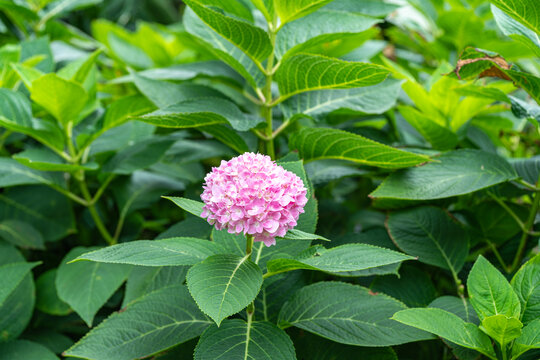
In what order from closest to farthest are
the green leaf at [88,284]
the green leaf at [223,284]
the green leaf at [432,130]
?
the green leaf at [223,284] → the green leaf at [88,284] → the green leaf at [432,130]

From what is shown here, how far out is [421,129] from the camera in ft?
4.01

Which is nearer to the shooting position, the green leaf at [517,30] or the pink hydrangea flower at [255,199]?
the pink hydrangea flower at [255,199]

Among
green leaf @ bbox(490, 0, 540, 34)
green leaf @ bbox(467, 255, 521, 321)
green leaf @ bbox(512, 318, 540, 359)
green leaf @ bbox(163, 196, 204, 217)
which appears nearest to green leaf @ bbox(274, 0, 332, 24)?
green leaf @ bbox(490, 0, 540, 34)

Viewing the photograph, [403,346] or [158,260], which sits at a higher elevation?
[158,260]

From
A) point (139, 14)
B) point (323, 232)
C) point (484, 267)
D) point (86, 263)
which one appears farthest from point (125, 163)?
point (139, 14)

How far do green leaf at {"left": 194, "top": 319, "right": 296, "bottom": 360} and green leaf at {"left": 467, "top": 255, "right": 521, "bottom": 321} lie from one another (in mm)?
331

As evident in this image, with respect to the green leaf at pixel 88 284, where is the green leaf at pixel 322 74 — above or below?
above

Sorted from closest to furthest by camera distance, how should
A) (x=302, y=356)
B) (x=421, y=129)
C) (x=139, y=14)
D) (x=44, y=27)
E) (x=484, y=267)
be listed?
(x=484, y=267) < (x=302, y=356) < (x=421, y=129) < (x=44, y=27) < (x=139, y=14)

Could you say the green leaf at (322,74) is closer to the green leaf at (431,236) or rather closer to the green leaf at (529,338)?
the green leaf at (431,236)

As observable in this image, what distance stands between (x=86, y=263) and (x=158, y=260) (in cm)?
48

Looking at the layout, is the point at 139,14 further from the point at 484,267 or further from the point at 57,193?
the point at 484,267

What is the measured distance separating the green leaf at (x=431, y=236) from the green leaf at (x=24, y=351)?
0.79 metres

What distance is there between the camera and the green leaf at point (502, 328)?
75 cm

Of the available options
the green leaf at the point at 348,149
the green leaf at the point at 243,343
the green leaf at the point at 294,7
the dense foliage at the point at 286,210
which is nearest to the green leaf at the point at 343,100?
the dense foliage at the point at 286,210
